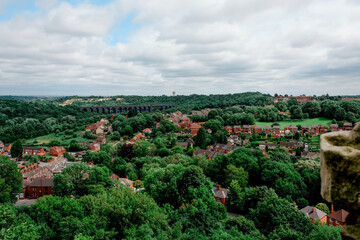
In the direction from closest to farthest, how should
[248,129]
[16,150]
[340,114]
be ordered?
[16,150], [248,129], [340,114]

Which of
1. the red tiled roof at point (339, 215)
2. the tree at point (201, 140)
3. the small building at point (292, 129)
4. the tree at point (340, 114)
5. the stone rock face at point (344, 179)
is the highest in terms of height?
the stone rock face at point (344, 179)

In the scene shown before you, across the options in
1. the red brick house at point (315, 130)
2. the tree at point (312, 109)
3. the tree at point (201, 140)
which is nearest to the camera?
the tree at point (201, 140)

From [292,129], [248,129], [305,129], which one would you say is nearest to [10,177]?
[248,129]

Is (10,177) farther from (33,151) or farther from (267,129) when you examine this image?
(267,129)

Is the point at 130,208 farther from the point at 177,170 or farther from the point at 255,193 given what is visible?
the point at 255,193

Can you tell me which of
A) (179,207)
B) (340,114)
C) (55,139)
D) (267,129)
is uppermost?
(340,114)

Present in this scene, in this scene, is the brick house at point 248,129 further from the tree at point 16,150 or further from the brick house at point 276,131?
the tree at point 16,150

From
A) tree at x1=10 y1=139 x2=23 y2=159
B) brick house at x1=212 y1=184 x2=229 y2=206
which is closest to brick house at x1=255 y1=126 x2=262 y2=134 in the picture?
brick house at x1=212 y1=184 x2=229 y2=206

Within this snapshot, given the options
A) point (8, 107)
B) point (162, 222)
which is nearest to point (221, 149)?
point (162, 222)

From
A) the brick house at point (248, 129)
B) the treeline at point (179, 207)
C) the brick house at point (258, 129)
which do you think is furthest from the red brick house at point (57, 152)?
the brick house at point (258, 129)
